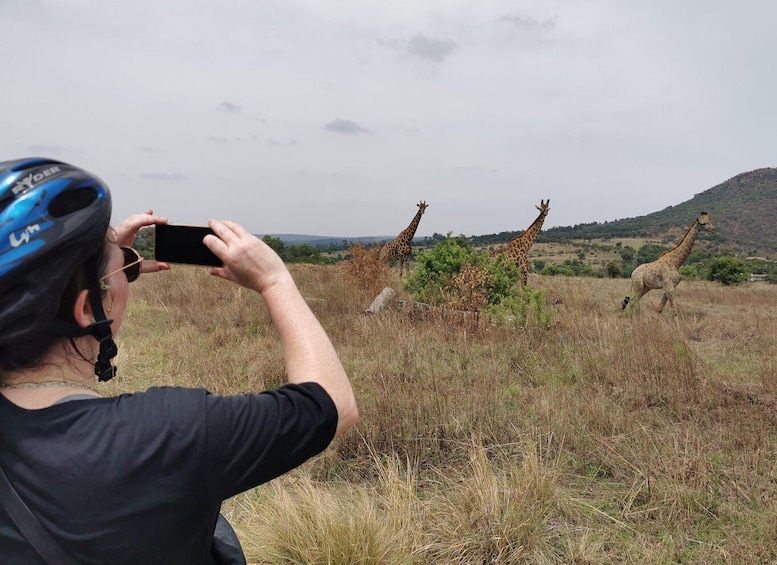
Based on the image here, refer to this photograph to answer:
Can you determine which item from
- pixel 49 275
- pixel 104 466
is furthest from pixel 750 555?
pixel 49 275

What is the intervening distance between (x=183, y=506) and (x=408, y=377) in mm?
3703

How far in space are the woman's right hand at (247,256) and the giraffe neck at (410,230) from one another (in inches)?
559

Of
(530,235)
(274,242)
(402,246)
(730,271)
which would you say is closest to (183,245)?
(530,235)

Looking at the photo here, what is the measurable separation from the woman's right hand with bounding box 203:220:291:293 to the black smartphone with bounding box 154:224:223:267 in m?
0.11

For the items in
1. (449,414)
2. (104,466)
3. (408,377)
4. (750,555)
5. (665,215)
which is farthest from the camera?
(665,215)

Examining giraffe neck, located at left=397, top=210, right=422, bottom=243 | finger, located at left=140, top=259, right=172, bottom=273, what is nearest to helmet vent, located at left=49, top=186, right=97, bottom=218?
finger, located at left=140, top=259, right=172, bottom=273

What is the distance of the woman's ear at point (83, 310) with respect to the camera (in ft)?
2.91

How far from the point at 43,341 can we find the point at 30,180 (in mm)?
271

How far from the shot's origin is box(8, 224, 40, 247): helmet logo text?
30.7 inches

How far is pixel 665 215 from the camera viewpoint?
8231 centimetres

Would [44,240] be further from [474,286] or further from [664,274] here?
[664,274]

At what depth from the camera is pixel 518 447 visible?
3.27 metres

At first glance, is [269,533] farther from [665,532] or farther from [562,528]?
[665,532]

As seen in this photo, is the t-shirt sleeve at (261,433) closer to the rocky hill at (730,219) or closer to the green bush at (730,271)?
the green bush at (730,271)
